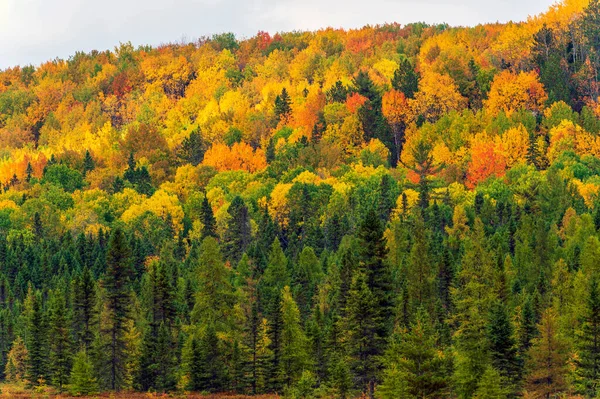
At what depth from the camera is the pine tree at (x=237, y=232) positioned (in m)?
166

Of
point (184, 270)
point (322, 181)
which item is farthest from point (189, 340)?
point (322, 181)

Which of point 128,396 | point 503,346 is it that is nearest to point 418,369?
point 503,346

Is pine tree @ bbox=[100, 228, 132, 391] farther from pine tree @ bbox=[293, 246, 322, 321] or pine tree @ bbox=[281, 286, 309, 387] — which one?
pine tree @ bbox=[293, 246, 322, 321]

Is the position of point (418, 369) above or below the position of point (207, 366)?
above

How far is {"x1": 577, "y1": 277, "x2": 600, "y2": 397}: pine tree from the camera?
90.1 m

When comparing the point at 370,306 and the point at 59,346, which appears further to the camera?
the point at 59,346

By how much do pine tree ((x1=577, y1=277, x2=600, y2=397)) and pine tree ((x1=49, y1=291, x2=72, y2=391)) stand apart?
44290mm

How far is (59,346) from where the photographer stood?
109 meters

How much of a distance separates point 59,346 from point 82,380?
1011 cm

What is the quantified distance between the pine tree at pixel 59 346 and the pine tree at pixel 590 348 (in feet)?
145

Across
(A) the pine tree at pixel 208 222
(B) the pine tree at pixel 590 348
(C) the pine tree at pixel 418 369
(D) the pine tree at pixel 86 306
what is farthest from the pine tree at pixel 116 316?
(A) the pine tree at pixel 208 222

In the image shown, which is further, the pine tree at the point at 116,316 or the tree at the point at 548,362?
the pine tree at the point at 116,316

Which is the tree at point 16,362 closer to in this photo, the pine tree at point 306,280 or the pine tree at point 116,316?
the pine tree at point 116,316

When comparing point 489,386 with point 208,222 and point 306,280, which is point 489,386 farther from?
point 208,222
